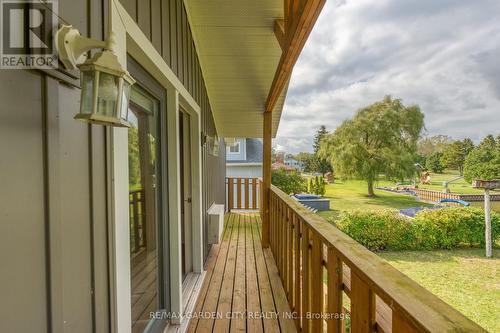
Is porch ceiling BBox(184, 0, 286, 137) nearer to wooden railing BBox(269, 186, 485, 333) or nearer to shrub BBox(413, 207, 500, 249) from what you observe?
wooden railing BBox(269, 186, 485, 333)

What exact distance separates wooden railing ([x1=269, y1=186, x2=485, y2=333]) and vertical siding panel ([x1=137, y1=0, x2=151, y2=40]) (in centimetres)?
146

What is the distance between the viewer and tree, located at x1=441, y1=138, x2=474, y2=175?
2.66m

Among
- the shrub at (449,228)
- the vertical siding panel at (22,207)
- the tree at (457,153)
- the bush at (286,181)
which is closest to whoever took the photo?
the vertical siding panel at (22,207)

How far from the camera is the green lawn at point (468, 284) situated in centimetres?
223

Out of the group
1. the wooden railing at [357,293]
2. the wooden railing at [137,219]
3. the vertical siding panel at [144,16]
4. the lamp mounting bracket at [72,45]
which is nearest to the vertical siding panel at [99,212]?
the lamp mounting bracket at [72,45]

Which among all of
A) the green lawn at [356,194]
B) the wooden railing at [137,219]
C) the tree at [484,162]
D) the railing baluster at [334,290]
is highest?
the tree at [484,162]

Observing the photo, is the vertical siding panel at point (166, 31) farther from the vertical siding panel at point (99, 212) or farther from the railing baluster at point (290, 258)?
the railing baluster at point (290, 258)

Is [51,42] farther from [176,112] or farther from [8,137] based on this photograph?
[176,112]

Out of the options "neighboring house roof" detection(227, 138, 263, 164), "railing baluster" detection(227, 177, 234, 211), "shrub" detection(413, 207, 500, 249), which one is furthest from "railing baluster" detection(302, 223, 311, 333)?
"neighboring house roof" detection(227, 138, 263, 164)

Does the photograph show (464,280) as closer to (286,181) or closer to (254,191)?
(254,191)

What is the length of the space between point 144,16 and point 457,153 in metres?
3.52

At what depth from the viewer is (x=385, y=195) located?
13.7 meters

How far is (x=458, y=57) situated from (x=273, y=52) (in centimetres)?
211

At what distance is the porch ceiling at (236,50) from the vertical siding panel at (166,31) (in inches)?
30.5
